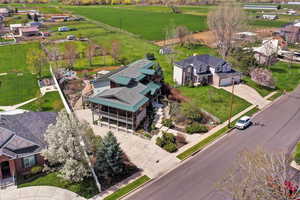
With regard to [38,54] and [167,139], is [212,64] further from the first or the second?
[38,54]

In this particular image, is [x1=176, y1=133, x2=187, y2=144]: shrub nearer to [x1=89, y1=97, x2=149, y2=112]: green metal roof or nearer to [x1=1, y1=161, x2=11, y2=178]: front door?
[x1=89, y1=97, x2=149, y2=112]: green metal roof

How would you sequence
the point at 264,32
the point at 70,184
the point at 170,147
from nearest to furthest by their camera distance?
the point at 70,184 < the point at 170,147 < the point at 264,32

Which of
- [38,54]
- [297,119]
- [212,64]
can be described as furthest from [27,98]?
[297,119]

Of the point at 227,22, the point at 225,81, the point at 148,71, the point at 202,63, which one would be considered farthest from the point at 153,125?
the point at 227,22

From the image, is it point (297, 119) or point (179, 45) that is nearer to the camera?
point (297, 119)

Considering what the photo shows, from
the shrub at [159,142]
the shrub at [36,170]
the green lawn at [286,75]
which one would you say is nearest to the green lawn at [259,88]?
the green lawn at [286,75]

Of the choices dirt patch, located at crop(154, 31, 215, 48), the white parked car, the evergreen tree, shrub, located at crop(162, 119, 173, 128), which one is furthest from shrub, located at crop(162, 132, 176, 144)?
dirt patch, located at crop(154, 31, 215, 48)

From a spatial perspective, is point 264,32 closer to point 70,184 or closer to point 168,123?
point 168,123
